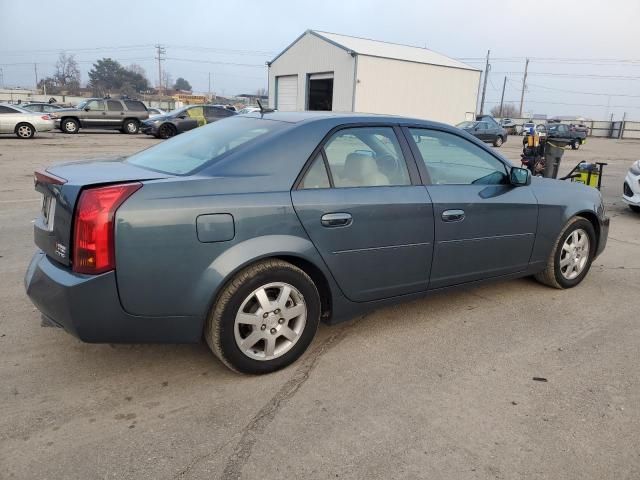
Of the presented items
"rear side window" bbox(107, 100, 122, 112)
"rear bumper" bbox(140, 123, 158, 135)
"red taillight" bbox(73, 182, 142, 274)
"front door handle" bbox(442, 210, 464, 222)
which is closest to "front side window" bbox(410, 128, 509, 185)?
"front door handle" bbox(442, 210, 464, 222)

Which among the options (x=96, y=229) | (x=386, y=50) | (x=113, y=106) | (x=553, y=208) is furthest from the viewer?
(x=386, y=50)

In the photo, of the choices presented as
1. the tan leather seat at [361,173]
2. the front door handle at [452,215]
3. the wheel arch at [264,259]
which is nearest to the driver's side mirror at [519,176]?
the front door handle at [452,215]

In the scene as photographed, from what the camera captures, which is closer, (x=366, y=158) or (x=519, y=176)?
(x=366, y=158)

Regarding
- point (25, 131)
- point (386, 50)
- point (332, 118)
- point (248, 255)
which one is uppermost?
point (386, 50)

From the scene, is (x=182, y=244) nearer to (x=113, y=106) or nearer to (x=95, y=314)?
(x=95, y=314)

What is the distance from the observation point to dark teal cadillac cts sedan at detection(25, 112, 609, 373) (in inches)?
103

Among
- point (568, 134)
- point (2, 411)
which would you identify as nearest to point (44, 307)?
point (2, 411)

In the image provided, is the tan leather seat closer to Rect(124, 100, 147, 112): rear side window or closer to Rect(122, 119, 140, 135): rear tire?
Rect(122, 119, 140, 135): rear tire

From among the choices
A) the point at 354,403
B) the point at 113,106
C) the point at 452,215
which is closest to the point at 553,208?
the point at 452,215

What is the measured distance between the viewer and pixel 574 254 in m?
4.68

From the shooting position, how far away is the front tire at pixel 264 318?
2.85 meters

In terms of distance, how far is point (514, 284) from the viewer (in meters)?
4.83

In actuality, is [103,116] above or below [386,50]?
below

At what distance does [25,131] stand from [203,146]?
20.1 m
